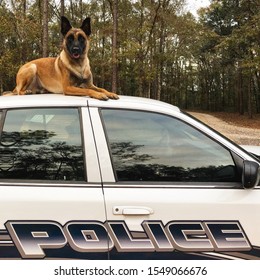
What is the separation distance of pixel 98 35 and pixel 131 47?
11783mm

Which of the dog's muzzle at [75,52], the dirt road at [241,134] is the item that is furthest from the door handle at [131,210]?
the dirt road at [241,134]

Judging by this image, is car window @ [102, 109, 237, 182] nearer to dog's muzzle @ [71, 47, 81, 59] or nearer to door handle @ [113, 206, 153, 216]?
door handle @ [113, 206, 153, 216]

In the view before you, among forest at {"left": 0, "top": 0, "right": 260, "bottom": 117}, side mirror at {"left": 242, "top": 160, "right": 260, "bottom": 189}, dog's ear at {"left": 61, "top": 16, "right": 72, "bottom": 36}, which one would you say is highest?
forest at {"left": 0, "top": 0, "right": 260, "bottom": 117}

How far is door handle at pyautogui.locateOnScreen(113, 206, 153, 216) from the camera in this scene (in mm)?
2283

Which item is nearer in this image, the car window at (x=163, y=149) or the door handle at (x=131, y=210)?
the door handle at (x=131, y=210)

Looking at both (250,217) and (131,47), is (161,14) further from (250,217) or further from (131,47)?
(250,217)

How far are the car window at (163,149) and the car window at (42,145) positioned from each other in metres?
0.25

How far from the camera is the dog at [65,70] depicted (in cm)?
408

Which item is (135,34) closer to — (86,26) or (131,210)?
(86,26)

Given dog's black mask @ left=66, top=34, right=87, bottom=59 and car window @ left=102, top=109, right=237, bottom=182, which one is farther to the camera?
dog's black mask @ left=66, top=34, right=87, bottom=59

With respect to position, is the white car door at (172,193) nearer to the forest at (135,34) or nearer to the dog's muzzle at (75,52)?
the dog's muzzle at (75,52)

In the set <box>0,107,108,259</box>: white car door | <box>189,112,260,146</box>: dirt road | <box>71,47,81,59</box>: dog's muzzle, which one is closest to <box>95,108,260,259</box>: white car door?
<box>0,107,108,259</box>: white car door

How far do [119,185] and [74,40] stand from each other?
2244 millimetres
